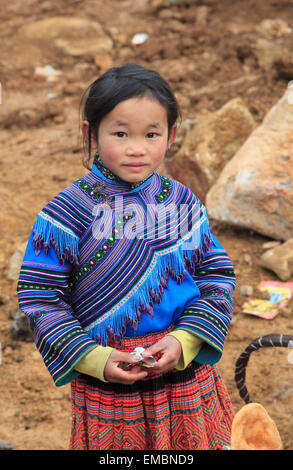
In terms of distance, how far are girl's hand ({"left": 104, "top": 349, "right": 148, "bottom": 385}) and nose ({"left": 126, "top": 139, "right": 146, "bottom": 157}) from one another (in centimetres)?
56

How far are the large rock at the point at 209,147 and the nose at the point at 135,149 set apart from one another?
2918mm

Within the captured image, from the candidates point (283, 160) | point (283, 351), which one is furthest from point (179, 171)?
point (283, 351)

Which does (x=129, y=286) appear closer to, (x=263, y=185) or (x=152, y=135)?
(x=152, y=135)

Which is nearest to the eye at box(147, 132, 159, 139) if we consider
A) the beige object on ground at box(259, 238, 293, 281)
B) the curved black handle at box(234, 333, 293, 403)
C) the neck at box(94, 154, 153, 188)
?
Answer: the neck at box(94, 154, 153, 188)

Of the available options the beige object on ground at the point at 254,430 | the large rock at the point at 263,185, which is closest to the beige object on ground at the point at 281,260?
the large rock at the point at 263,185

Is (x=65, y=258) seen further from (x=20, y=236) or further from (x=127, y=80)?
(x=20, y=236)

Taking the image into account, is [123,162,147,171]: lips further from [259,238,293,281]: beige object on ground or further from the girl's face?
[259,238,293,281]: beige object on ground

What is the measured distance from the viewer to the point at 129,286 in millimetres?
1812

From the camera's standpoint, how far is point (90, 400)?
74.7 inches

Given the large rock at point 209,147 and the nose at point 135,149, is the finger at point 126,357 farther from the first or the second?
the large rock at point 209,147

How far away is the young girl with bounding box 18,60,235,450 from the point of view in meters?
1.76

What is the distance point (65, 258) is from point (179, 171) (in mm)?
2995

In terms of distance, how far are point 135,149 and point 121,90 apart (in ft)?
0.56

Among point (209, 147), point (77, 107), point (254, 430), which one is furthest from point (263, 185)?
point (77, 107)
